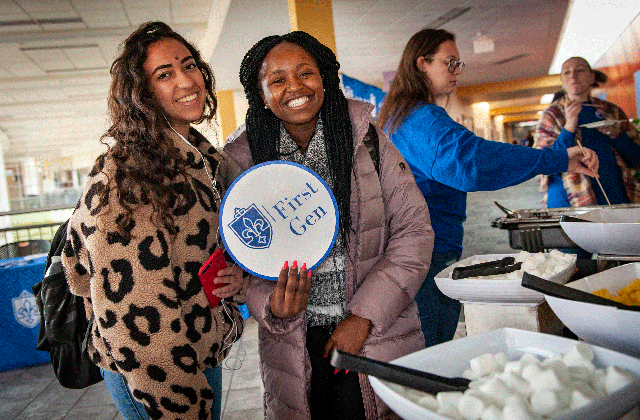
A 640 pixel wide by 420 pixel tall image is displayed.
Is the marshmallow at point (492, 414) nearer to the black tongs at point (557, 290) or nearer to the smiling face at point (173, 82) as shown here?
the black tongs at point (557, 290)

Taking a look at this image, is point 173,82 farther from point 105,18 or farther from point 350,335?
point 105,18

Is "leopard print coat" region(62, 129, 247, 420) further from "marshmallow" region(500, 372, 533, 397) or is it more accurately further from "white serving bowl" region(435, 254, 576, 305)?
"marshmallow" region(500, 372, 533, 397)

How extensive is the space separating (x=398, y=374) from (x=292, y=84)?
0.89 m

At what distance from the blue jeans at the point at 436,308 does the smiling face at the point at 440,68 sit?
2.08ft

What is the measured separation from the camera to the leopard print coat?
3.57 ft

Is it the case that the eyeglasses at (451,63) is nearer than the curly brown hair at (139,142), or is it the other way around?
the curly brown hair at (139,142)

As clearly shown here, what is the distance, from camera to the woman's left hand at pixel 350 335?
1.24m

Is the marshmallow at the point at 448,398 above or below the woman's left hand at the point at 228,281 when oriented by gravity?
below

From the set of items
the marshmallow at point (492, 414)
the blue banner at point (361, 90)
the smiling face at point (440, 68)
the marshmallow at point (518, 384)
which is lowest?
the marshmallow at point (492, 414)

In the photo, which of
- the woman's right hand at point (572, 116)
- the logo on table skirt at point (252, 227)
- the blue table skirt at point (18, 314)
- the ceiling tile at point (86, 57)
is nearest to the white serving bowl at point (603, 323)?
the logo on table skirt at point (252, 227)

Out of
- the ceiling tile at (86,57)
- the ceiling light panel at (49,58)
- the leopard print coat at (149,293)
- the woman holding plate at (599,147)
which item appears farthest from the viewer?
the ceiling tile at (86,57)

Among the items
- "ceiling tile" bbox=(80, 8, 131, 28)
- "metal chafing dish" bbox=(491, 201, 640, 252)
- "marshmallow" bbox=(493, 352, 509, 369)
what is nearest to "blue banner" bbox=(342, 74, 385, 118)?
"ceiling tile" bbox=(80, 8, 131, 28)

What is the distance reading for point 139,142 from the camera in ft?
3.98

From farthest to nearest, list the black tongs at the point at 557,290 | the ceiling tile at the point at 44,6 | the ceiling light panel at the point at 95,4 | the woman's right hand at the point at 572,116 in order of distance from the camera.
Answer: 1. the ceiling light panel at the point at 95,4
2. the ceiling tile at the point at 44,6
3. the woman's right hand at the point at 572,116
4. the black tongs at the point at 557,290
